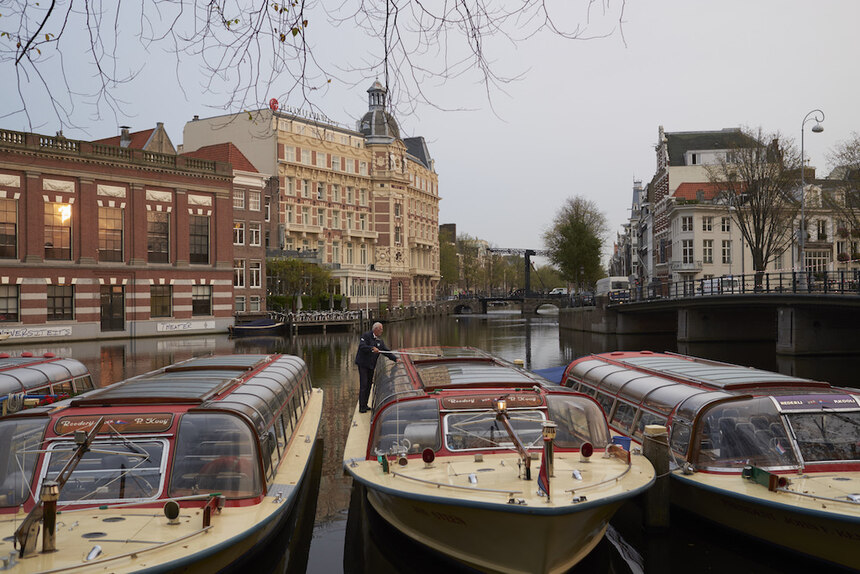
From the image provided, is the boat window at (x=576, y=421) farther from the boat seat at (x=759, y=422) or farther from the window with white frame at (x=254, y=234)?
the window with white frame at (x=254, y=234)

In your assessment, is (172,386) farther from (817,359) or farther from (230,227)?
(230,227)

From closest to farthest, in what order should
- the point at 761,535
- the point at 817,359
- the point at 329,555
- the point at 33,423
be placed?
the point at 33,423 → the point at 761,535 → the point at 329,555 → the point at 817,359

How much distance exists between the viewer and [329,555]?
32.1 ft

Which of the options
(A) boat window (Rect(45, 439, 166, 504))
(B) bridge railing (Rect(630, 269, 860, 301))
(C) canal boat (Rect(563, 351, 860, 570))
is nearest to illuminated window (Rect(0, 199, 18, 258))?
(B) bridge railing (Rect(630, 269, 860, 301))

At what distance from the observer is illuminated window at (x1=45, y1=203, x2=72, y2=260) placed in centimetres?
4397

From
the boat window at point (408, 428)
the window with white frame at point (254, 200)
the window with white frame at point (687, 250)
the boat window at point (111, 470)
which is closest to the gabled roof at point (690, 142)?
the window with white frame at point (687, 250)

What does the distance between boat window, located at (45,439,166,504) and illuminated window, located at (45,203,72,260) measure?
4132 cm

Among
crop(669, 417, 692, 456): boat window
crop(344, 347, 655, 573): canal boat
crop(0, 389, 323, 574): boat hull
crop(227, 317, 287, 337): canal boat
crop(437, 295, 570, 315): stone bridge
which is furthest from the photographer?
crop(437, 295, 570, 315): stone bridge

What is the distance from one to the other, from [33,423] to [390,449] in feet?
14.1

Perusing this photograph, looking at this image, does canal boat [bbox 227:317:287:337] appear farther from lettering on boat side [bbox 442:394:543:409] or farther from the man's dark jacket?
lettering on boat side [bbox 442:394:543:409]

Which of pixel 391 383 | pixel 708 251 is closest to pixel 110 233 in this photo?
pixel 391 383

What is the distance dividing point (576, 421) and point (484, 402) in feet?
4.32

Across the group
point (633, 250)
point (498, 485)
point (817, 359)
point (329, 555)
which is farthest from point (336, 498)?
point (633, 250)

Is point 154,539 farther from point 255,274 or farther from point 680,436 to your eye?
point 255,274
